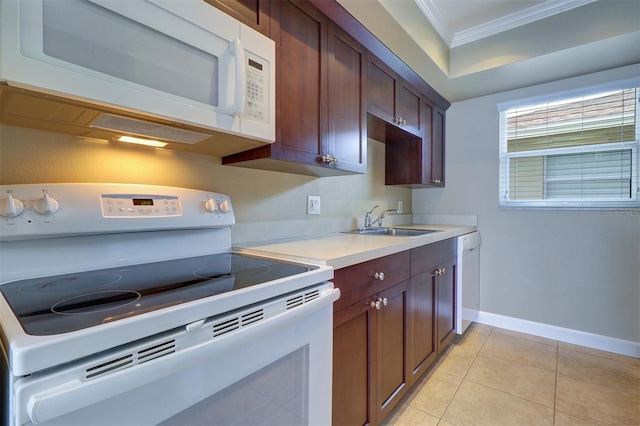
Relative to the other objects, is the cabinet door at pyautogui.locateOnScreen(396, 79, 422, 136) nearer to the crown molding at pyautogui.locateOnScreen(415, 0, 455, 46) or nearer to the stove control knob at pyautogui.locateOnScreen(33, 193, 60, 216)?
the crown molding at pyautogui.locateOnScreen(415, 0, 455, 46)

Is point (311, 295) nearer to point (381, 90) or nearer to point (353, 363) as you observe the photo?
point (353, 363)

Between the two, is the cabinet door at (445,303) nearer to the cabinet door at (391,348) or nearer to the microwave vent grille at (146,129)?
the cabinet door at (391,348)

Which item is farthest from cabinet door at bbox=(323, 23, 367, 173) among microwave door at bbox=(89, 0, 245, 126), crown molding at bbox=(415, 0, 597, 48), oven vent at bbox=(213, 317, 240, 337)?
oven vent at bbox=(213, 317, 240, 337)

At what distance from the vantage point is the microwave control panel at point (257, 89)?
1.06 meters

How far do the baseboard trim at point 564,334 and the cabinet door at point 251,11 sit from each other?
2.99 metres

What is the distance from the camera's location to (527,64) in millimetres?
2186

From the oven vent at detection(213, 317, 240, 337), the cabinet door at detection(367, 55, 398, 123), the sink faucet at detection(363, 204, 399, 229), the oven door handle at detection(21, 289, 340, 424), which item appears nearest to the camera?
the oven door handle at detection(21, 289, 340, 424)

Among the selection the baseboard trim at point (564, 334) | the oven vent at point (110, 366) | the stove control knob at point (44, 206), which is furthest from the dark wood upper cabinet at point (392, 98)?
the baseboard trim at point (564, 334)

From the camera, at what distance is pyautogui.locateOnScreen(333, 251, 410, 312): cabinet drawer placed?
→ 111cm

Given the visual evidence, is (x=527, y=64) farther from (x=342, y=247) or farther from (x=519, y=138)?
(x=342, y=247)

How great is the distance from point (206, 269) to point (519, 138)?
2.91m

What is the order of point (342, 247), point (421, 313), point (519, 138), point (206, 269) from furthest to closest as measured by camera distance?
point (519, 138), point (421, 313), point (342, 247), point (206, 269)

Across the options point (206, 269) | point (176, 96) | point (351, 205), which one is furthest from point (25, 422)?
point (351, 205)

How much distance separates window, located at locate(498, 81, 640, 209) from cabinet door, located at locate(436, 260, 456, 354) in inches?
41.9
